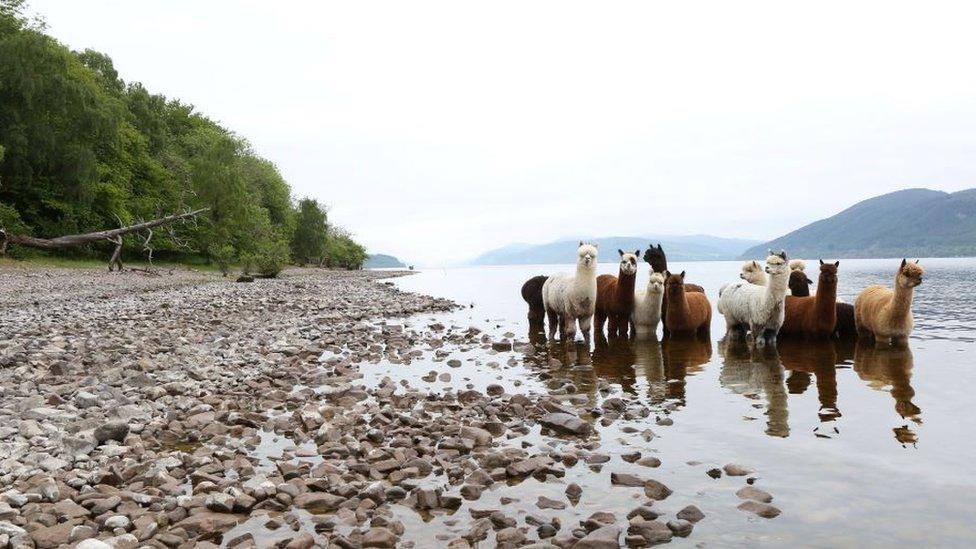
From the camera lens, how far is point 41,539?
422 centimetres

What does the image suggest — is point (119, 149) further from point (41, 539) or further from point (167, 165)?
point (41, 539)

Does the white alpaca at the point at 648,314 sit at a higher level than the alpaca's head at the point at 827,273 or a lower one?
lower

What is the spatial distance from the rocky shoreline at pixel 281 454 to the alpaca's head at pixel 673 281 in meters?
6.00

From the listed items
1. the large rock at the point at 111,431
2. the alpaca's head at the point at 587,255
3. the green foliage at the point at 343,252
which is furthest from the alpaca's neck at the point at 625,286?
the green foliage at the point at 343,252

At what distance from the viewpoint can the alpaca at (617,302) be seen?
16375mm

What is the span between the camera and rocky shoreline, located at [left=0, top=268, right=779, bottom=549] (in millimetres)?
4594

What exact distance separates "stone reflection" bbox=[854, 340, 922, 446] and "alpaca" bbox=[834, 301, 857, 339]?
1.02 metres

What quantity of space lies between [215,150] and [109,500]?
55412 mm

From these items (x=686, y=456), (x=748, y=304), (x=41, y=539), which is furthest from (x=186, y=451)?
(x=748, y=304)

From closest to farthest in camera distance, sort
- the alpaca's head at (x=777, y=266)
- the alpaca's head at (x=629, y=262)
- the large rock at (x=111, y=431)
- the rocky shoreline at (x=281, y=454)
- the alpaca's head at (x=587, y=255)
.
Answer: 1. the rocky shoreline at (x=281, y=454)
2. the large rock at (x=111, y=431)
3. the alpaca's head at (x=777, y=266)
4. the alpaca's head at (x=587, y=255)
5. the alpaca's head at (x=629, y=262)

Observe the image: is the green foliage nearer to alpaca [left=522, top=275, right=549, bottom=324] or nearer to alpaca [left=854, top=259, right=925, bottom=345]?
alpaca [left=522, top=275, right=549, bottom=324]

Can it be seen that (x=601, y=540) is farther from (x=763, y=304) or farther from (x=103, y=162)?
(x=103, y=162)

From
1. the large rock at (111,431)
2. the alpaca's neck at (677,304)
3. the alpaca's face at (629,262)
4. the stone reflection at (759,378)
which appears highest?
the alpaca's face at (629,262)

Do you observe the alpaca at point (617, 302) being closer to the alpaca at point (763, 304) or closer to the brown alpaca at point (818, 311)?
the alpaca at point (763, 304)
